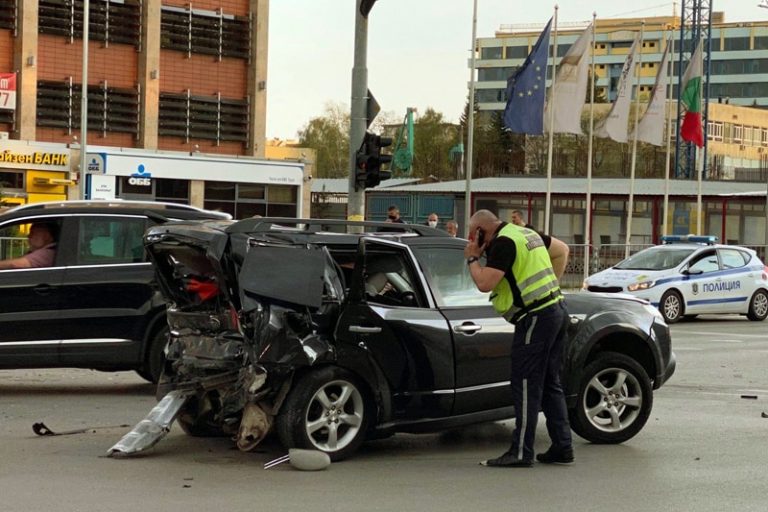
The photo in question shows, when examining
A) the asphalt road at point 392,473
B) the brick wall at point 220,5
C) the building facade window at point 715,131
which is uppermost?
the brick wall at point 220,5

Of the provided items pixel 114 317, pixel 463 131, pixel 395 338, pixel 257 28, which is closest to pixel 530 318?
pixel 395 338

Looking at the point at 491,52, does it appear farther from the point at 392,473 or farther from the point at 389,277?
the point at 392,473

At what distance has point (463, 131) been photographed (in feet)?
340

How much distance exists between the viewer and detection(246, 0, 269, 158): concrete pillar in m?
50.1

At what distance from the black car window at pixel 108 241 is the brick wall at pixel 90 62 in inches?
1347

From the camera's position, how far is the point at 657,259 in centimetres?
2559

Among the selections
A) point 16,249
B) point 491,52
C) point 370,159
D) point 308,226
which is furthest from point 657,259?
point 491,52

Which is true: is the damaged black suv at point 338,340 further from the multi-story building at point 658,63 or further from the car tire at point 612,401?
the multi-story building at point 658,63

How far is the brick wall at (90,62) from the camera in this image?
147 feet

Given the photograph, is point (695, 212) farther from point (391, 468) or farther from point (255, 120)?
point (391, 468)

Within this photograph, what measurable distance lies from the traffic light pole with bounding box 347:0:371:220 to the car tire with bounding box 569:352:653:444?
1126cm

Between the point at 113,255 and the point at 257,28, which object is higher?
the point at 257,28

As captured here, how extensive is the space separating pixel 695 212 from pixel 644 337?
42.1 meters

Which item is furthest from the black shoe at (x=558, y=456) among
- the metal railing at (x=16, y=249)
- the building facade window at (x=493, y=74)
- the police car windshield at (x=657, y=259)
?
the building facade window at (x=493, y=74)
